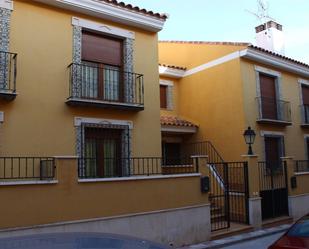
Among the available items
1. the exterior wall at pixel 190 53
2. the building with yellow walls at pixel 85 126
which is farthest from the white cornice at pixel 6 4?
the exterior wall at pixel 190 53

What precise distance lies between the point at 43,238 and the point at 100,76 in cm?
844

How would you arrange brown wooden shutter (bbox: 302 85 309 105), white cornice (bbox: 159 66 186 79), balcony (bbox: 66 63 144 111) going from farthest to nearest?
Result: brown wooden shutter (bbox: 302 85 309 105) < white cornice (bbox: 159 66 186 79) < balcony (bbox: 66 63 144 111)

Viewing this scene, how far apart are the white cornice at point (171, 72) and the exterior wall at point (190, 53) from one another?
45 centimetres

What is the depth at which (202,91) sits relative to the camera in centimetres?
1555

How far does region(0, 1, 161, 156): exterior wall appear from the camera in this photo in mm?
8875

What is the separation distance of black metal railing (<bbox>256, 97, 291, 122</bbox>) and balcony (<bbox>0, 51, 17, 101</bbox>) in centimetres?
928

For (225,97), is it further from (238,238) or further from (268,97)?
(238,238)

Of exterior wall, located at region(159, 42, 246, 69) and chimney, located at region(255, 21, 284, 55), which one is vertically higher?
chimney, located at region(255, 21, 284, 55)

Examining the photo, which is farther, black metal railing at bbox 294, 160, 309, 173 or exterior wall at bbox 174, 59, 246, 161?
black metal railing at bbox 294, 160, 309, 173

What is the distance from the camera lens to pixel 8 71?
8836mm

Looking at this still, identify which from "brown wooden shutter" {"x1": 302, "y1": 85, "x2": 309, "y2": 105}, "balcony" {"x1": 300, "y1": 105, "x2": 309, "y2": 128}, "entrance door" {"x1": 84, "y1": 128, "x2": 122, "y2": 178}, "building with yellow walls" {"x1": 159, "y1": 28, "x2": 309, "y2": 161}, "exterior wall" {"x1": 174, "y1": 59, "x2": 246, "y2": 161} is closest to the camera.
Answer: "entrance door" {"x1": 84, "y1": 128, "x2": 122, "y2": 178}

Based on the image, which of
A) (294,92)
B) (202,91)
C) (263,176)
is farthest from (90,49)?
(294,92)

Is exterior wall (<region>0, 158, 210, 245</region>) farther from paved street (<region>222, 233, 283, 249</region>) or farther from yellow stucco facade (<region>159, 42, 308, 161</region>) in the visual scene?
yellow stucco facade (<region>159, 42, 308, 161</region>)

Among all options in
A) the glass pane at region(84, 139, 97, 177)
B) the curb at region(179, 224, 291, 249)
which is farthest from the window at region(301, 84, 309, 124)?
the glass pane at region(84, 139, 97, 177)
